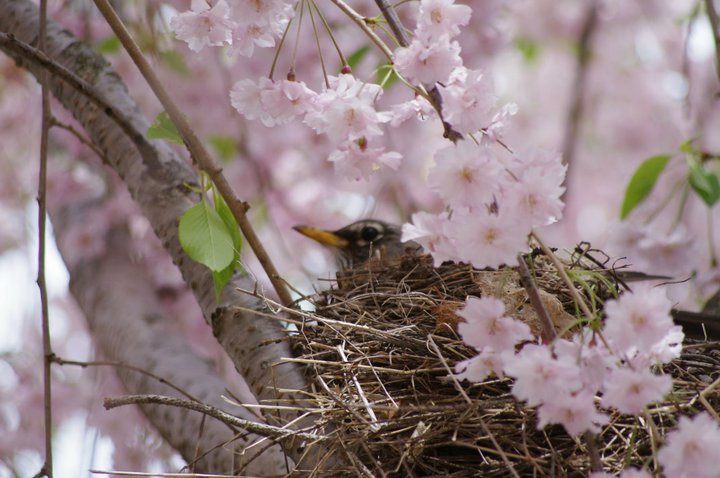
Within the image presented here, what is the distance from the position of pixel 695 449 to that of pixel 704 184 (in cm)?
183

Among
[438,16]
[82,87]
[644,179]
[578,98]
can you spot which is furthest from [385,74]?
[578,98]

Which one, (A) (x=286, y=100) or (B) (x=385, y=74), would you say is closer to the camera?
(A) (x=286, y=100)

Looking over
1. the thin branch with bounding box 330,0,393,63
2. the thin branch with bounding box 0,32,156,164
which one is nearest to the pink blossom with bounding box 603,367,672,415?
the thin branch with bounding box 330,0,393,63

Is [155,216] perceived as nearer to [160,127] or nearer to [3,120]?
[160,127]

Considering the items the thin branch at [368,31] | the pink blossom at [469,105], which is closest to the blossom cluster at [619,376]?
the pink blossom at [469,105]

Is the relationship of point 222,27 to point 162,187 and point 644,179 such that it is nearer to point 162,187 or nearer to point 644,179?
point 162,187

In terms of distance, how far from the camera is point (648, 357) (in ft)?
5.21

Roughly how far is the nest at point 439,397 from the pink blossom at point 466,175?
249 mm

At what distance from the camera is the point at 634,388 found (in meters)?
1.51

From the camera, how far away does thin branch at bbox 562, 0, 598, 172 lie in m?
5.21

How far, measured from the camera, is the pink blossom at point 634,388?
59.1 inches

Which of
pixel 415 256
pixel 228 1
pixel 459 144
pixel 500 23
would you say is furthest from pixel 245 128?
pixel 459 144

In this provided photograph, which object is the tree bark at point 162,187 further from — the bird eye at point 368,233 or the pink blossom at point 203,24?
the bird eye at point 368,233

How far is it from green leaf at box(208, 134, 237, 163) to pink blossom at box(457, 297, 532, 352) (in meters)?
3.63
